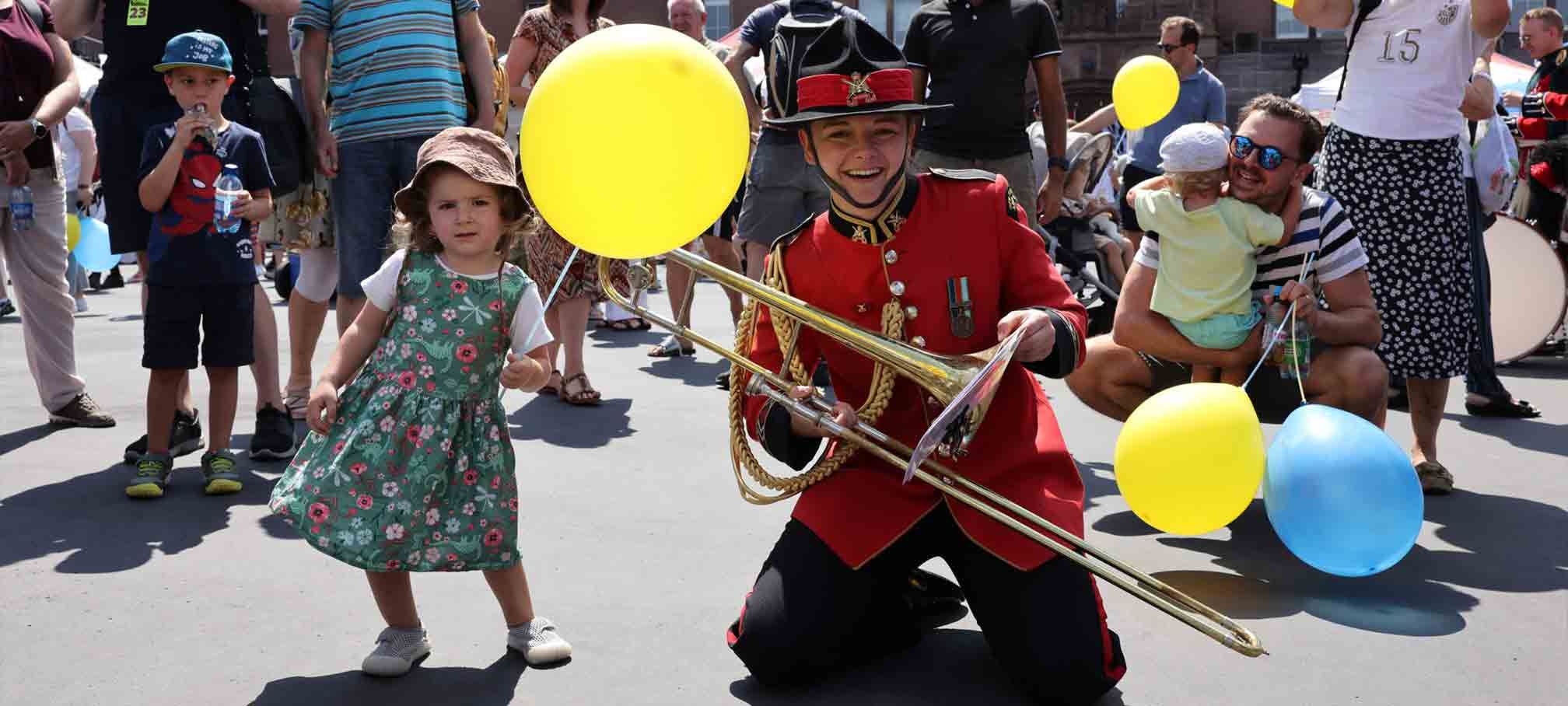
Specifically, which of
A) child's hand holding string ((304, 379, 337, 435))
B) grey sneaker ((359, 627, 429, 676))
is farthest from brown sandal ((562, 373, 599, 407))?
child's hand holding string ((304, 379, 337, 435))

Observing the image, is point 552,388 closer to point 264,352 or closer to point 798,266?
point 264,352

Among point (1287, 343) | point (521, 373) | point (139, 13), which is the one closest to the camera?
point (521, 373)

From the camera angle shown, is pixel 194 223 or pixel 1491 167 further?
pixel 1491 167

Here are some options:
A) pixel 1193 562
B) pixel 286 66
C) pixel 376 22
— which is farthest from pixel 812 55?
pixel 286 66

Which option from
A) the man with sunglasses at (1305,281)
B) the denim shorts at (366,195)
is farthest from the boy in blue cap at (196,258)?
the man with sunglasses at (1305,281)

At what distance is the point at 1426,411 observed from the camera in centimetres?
509

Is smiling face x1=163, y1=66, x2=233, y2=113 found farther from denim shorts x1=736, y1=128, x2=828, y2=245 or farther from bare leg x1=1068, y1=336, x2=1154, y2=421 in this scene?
bare leg x1=1068, y1=336, x2=1154, y2=421

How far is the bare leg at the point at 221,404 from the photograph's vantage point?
4.86 meters

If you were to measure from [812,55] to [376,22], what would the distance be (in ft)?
9.30

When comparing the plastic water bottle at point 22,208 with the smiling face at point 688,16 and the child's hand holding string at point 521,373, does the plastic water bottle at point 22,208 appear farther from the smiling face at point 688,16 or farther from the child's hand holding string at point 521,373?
the child's hand holding string at point 521,373

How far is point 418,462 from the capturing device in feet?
10.5

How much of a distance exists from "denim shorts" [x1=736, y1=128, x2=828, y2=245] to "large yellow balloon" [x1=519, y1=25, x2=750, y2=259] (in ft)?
12.8

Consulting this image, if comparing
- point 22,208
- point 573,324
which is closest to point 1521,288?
point 573,324

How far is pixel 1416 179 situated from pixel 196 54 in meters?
4.11
